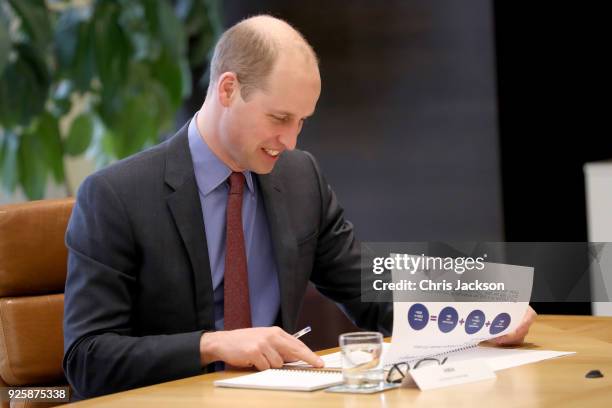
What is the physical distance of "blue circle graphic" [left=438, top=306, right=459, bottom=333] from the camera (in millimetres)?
1869

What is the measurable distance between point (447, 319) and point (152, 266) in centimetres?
68

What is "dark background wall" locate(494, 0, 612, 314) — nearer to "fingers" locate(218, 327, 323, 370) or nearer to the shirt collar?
the shirt collar

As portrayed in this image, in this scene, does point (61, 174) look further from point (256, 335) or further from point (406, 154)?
point (256, 335)

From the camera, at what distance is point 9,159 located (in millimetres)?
4066

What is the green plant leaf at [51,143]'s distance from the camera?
4109 millimetres

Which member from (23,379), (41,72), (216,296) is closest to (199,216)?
(216,296)

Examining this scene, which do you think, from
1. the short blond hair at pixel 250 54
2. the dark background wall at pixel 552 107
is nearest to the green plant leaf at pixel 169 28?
the dark background wall at pixel 552 107

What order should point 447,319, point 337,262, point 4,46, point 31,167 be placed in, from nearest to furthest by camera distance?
1. point 447,319
2. point 337,262
3. point 4,46
4. point 31,167

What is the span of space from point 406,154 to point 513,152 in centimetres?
46

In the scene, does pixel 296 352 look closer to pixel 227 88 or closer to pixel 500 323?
pixel 500 323

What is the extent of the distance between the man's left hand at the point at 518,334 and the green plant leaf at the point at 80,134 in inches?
101

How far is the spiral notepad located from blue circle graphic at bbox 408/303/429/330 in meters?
0.16

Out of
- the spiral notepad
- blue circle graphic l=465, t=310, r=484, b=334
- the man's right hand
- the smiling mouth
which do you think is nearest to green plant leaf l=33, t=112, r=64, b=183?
the smiling mouth

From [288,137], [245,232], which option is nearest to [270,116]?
[288,137]
